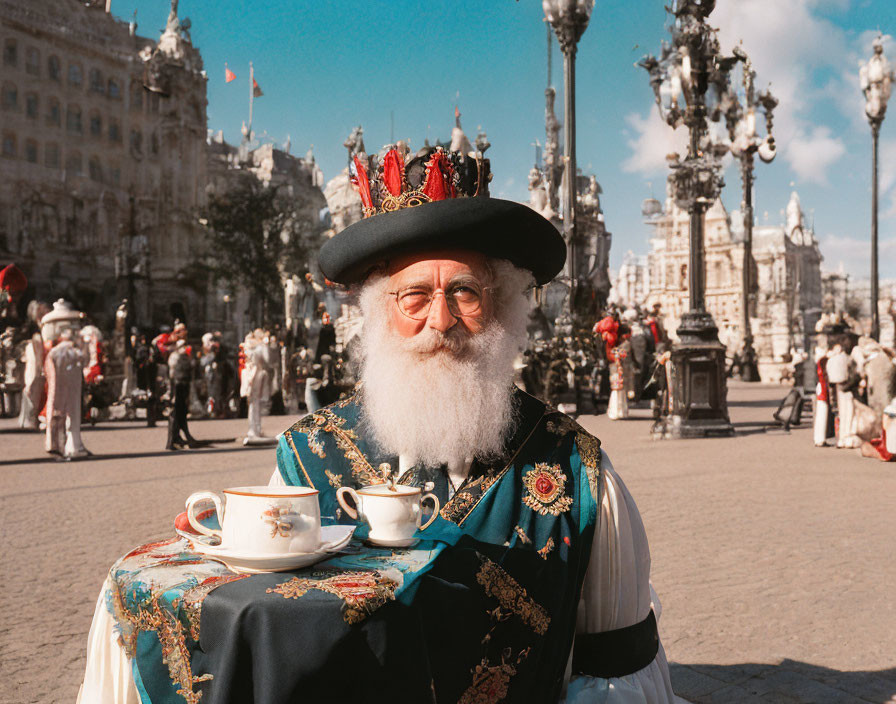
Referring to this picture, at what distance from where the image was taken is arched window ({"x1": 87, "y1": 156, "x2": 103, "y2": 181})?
2146 inches

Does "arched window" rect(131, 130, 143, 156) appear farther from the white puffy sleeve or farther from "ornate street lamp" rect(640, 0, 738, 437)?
the white puffy sleeve

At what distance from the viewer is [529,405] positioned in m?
2.58

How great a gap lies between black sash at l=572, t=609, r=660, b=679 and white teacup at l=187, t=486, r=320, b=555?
0.94 metres

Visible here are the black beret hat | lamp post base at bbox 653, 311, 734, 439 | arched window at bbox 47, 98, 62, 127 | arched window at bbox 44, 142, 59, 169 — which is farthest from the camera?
arched window at bbox 47, 98, 62, 127


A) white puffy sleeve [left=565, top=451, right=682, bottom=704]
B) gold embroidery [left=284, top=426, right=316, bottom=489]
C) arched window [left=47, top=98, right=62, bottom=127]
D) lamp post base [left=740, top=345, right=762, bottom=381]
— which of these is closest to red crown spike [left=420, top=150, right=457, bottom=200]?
gold embroidery [left=284, top=426, right=316, bottom=489]

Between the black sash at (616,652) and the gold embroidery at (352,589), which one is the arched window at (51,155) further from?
the gold embroidery at (352,589)

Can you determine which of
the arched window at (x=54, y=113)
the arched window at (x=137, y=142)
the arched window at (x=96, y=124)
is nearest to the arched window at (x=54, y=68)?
the arched window at (x=54, y=113)

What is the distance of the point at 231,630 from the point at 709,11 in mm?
16248

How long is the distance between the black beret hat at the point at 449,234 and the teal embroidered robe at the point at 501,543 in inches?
17.6

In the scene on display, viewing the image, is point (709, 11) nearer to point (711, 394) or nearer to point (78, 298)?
point (711, 394)

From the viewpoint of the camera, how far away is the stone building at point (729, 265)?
71062 mm

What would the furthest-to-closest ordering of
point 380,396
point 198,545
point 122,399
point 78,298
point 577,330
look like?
point 78,298 < point 122,399 < point 577,330 < point 380,396 < point 198,545

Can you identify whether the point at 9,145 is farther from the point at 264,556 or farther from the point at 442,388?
the point at 264,556

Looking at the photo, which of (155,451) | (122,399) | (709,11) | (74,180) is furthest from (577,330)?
(74,180)
